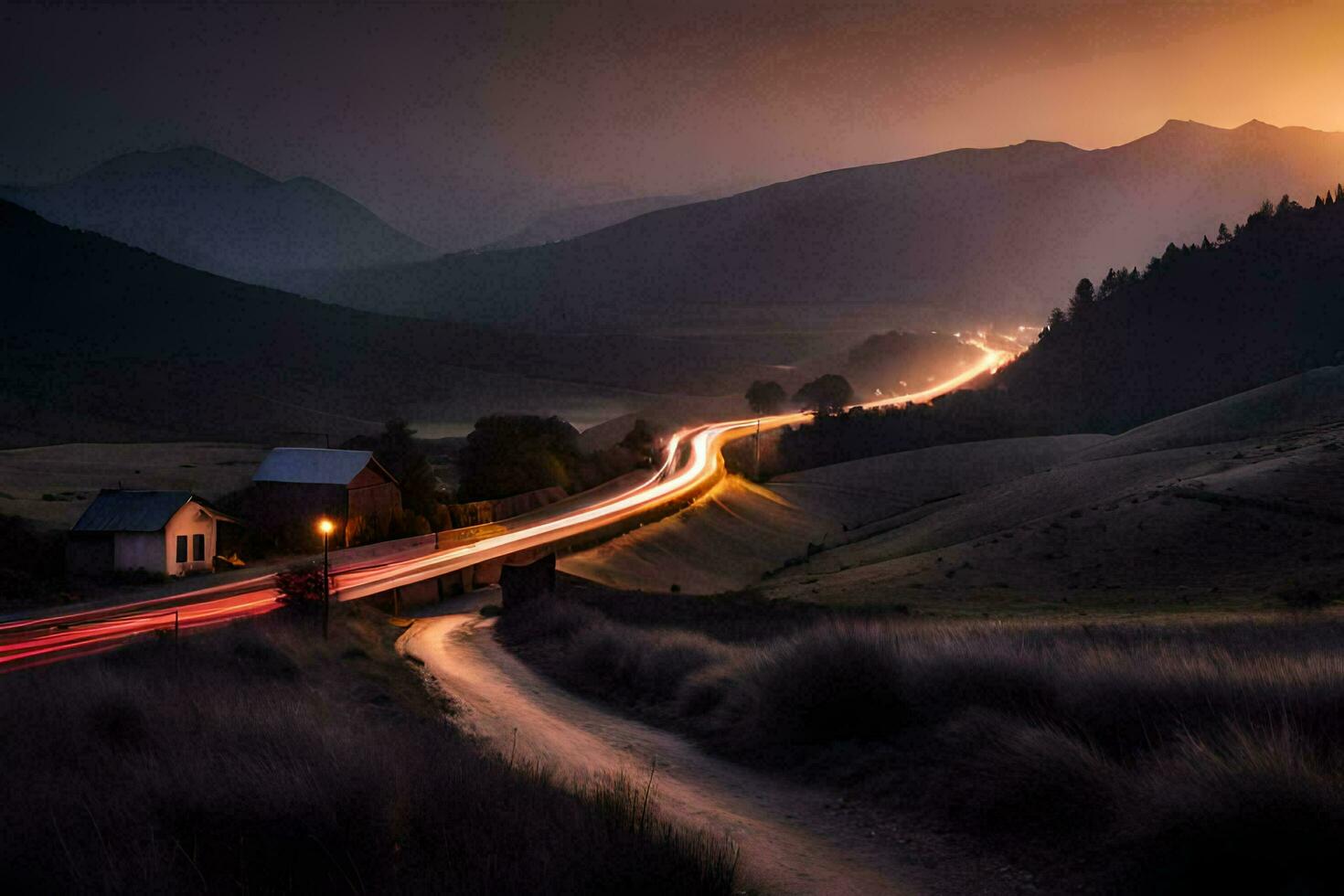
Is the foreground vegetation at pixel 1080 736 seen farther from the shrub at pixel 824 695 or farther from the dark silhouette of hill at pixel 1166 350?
the dark silhouette of hill at pixel 1166 350

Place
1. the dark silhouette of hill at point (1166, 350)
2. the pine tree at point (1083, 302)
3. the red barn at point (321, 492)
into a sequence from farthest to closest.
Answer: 1. the pine tree at point (1083, 302)
2. the dark silhouette of hill at point (1166, 350)
3. the red barn at point (321, 492)

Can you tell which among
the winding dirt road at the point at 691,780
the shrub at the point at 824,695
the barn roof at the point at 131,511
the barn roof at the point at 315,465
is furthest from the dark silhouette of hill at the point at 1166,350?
the shrub at the point at 824,695

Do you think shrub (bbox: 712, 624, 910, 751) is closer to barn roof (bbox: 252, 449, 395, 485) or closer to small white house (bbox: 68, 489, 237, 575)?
small white house (bbox: 68, 489, 237, 575)

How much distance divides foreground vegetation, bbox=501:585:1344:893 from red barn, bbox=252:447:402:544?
44.7 m

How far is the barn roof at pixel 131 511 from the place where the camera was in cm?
4709

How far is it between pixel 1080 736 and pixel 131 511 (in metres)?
47.8

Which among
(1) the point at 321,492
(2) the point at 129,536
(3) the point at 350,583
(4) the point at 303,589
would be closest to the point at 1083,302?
(1) the point at 321,492

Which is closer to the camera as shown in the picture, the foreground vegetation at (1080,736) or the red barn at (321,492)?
the foreground vegetation at (1080,736)

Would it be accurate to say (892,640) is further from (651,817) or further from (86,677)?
(86,677)

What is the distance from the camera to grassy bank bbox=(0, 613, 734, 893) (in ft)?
22.1

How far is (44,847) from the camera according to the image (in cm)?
725

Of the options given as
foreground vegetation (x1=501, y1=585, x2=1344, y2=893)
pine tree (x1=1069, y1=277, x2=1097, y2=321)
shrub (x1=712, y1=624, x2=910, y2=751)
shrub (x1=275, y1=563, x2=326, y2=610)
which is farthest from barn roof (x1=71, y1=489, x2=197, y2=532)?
pine tree (x1=1069, y1=277, x2=1097, y2=321)

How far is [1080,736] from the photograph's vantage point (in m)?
10.3

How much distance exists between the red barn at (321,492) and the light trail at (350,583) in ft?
17.5
